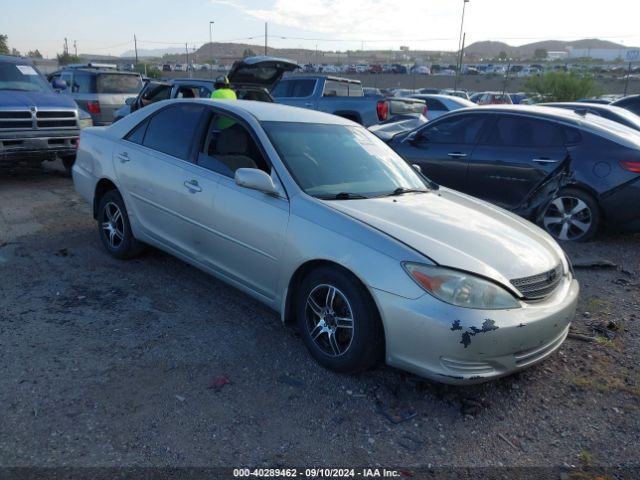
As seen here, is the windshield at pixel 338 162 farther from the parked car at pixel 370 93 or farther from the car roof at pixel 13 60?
the parked car at pixel 370 93

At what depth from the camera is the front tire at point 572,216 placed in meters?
6.34

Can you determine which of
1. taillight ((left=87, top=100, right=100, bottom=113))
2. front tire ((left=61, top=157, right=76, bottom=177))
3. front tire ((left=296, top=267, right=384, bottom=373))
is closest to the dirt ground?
front tire ((left=296, top=267, right=384, bottom=373))

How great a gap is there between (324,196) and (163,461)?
6.23 feet

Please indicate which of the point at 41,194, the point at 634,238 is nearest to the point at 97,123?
the point at 41,194

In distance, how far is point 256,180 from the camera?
3.62 metres

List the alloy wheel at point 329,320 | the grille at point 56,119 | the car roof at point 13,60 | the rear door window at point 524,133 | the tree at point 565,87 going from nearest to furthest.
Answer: the alloy wheel at point 329,320 → the rear door window at point 524,133 → the grille at point 56,119 → the car roof at point 13,60 → the tree at point 565,87

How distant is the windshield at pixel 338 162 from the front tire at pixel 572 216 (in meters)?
2.77

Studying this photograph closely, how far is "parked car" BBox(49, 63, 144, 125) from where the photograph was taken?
12859 millimetres

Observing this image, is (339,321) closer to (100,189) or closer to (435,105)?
(100,189)

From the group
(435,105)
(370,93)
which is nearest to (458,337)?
(435,105)

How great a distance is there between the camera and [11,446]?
2631 mm

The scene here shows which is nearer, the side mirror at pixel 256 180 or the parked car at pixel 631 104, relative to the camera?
the side mirror at pixel 256 180

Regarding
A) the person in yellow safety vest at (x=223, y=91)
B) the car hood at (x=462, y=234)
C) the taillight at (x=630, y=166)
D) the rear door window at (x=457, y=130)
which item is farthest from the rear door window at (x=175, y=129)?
the taillight at (x=630, y=166)

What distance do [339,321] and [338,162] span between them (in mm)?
1377
